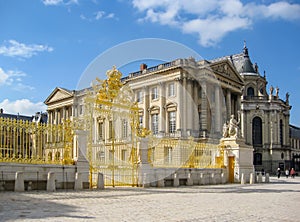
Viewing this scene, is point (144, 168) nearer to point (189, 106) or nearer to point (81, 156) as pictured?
point (81, 156)

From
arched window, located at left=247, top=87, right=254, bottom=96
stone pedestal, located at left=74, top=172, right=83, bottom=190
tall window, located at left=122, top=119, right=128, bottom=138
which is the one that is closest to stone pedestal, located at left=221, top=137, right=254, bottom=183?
tall window, located at left=122, top=119, right=128, bottom=138

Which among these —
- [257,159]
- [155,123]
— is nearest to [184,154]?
[155,123]

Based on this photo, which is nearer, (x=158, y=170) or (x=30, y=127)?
(x=30, y=127)

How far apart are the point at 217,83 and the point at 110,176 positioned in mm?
36957

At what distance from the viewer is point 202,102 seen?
5078 centimetres

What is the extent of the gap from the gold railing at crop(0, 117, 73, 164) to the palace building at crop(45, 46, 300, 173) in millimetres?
25076

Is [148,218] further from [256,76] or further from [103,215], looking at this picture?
[256,76]

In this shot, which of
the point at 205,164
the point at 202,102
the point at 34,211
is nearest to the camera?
the point at 34,211

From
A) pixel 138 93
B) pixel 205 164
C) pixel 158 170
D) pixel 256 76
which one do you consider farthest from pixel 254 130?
pixel 158 170

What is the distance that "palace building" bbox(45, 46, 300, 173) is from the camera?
161 ft

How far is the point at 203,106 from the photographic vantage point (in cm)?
5062

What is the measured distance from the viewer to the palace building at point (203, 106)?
49.1 metres

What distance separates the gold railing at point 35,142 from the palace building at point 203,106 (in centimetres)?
2508

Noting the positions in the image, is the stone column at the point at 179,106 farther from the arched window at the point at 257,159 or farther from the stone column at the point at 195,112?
the arched window at the point at 257,159
